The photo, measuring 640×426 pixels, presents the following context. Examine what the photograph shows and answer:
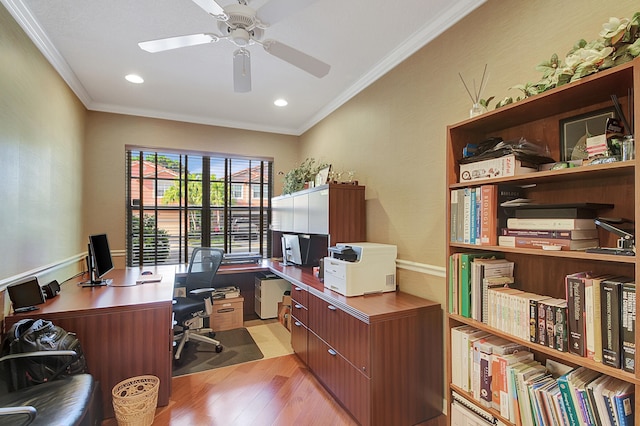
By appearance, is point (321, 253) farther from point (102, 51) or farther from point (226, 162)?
point (102, 51)

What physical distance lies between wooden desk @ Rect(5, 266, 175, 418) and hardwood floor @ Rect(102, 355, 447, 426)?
222 millimetres

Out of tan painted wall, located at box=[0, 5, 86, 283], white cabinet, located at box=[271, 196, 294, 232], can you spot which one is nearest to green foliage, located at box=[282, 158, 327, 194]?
white cabinet, located at box=[271, 196, 294, 232]

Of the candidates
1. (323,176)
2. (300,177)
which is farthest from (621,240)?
(300,177)

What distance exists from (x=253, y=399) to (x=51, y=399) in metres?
1.31

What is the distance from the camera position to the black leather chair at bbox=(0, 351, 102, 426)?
4.78 feet

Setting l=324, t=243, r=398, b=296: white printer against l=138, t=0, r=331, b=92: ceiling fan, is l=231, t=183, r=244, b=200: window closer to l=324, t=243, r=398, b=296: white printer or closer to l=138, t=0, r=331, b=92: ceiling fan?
l=324, t=243, r=398, b=296: white printer

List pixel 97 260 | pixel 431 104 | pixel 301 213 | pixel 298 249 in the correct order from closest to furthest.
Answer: pixel 431 104, pixel 97 260, pixel 301 213, pixel 298 249

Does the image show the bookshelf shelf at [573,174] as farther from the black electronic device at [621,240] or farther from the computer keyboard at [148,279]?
the computer keyboard at [148,279]

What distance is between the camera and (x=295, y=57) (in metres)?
2.02

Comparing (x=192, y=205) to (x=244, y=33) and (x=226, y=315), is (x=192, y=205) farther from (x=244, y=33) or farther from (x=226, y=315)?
(x=244, y=33)

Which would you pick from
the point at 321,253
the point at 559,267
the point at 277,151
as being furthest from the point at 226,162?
the point at 559,267

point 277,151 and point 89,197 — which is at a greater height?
point 277,151

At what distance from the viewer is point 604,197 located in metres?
1.39

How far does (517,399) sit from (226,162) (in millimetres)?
4340
